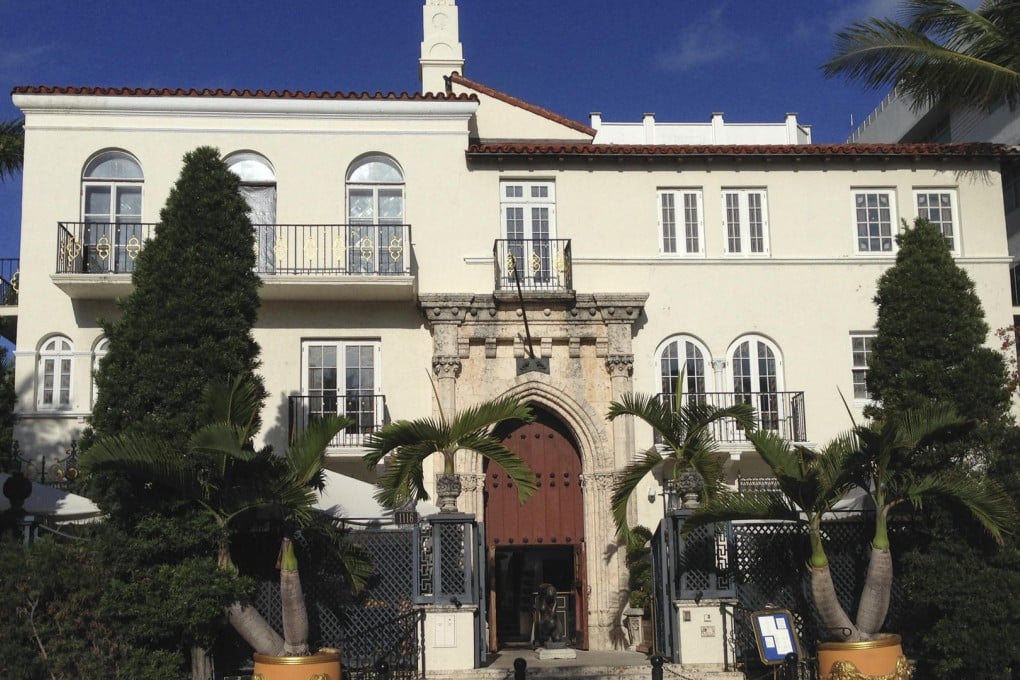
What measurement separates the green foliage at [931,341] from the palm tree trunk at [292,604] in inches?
357

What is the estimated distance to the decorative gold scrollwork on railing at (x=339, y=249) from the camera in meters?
23.5

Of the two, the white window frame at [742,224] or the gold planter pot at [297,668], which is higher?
the white window frame at [742,224]

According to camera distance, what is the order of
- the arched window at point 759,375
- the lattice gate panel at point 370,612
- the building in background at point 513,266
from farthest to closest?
the arched window at point 759,375 < the building in background at point 513,266 < the lattice gate panel at point 370,612

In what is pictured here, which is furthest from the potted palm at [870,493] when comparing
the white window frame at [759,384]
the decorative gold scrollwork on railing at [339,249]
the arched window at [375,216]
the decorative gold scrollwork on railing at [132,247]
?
the decorative gold scrollwork on railing at [132,247]

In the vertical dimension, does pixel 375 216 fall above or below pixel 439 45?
below

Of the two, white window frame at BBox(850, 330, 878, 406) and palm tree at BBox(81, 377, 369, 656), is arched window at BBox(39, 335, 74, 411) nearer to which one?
palm tree at BBox(81, 377, 369, 656)

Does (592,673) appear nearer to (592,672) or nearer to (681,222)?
(592,672)

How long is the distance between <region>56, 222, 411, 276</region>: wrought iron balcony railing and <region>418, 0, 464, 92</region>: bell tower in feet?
→ 27.4

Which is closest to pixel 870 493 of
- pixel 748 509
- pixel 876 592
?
pixel 876 592

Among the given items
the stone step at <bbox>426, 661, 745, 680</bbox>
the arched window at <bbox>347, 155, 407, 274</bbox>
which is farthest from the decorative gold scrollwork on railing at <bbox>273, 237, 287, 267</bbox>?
the stone step at <bbox>426, 661, 745, 680</bbox>

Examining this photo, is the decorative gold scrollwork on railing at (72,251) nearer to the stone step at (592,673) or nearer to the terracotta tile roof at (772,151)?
the terracotta tile roof at (772,151)

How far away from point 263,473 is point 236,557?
5.38ft

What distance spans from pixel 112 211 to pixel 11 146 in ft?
10.9

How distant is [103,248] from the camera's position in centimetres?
2316
